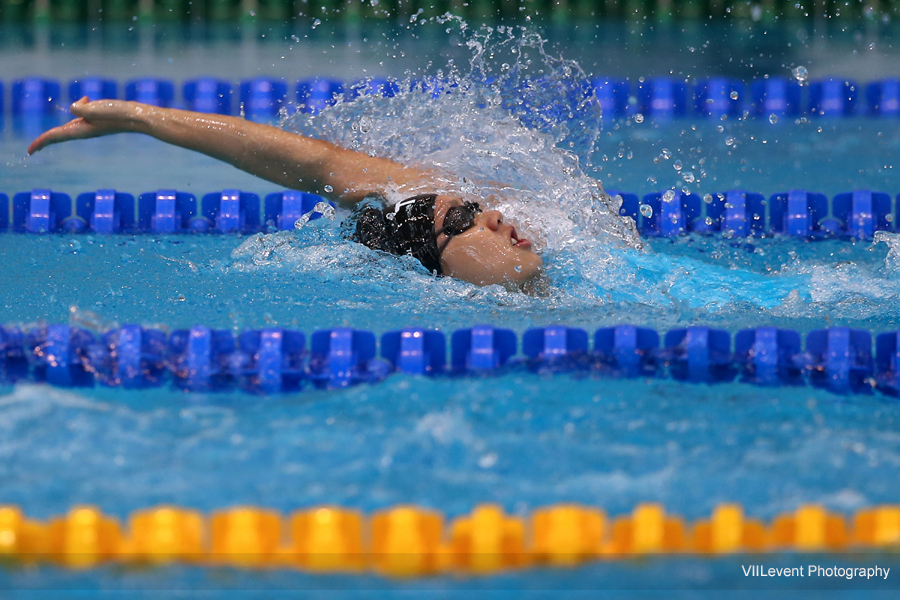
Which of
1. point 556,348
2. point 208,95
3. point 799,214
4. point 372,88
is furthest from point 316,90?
point 556,348

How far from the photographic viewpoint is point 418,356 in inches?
94.3

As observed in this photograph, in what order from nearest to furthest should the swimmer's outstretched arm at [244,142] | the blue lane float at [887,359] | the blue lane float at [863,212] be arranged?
the blue lane float at [887,359] < the swimmer's outstretched arm at [244,142] < the blue lane float at [863,212]

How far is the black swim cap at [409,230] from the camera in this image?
278cm

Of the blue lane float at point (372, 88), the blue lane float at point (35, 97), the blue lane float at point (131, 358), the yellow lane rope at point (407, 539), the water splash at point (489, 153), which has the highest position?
the blue lane float at point (372, 88)

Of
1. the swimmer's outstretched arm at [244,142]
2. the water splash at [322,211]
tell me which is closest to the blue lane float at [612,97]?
the water splash at [322,211]

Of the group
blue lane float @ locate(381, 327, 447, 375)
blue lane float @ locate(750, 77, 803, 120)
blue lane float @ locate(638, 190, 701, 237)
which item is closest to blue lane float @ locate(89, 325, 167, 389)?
blue lane float @ locate(381, 327, 447, 375)

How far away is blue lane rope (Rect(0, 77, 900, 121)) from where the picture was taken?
4945 millimetres

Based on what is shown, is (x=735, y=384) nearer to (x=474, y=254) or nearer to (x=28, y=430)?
(x=474, y=254)

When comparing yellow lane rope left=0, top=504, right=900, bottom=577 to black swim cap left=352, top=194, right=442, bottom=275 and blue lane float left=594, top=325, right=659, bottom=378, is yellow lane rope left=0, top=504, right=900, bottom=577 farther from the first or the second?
black swim cap left=352, top=194, right=442, bottom=275

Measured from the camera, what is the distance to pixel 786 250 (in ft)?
11.5

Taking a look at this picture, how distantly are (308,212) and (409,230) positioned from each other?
3.08 ft

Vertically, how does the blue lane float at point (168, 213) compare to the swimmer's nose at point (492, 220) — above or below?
below

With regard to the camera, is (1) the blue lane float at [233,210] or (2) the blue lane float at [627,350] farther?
(1) the blue lane float at [233,210]

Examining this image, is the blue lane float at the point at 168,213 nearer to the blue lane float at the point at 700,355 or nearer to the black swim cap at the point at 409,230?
the black swim cap at the point at 409,230
